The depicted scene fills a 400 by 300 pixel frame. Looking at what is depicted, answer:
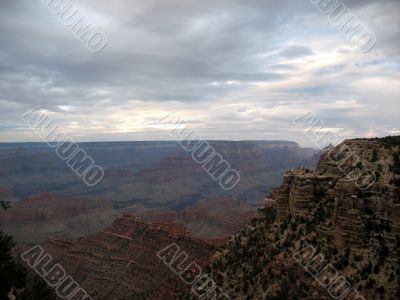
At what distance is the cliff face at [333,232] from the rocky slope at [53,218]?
346ft

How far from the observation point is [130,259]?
218ft

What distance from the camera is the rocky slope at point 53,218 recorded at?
132625 millimetres

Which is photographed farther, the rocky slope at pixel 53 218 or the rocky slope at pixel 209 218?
the rocky slope at pixel 53 218

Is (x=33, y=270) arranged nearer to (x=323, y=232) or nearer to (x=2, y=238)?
(x=2, y=238)

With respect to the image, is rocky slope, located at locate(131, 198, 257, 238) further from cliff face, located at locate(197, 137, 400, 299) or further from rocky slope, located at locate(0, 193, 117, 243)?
cliff face, located at locate(197, 137, 400, 299)

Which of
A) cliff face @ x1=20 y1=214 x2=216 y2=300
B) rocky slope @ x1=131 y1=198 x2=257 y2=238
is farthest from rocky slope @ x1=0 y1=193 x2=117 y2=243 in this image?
cliff face @ x1=20 y1=214 x2=216 y2=300

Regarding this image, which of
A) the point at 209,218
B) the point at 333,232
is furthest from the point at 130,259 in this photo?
the point at 209,218

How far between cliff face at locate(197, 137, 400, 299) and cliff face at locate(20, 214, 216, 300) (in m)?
19.5

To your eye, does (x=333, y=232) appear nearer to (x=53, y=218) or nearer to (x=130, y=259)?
(x=130, y=259)

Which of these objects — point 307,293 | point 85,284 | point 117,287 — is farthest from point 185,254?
point 307,293

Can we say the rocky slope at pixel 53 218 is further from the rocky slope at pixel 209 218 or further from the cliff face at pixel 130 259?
the cliff face at pixel 130 259

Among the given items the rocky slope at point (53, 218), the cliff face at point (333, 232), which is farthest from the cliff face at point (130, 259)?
the rocky slope at point (53, 218)

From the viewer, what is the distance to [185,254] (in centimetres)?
6081

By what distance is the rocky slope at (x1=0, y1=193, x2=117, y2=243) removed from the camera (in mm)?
132625
